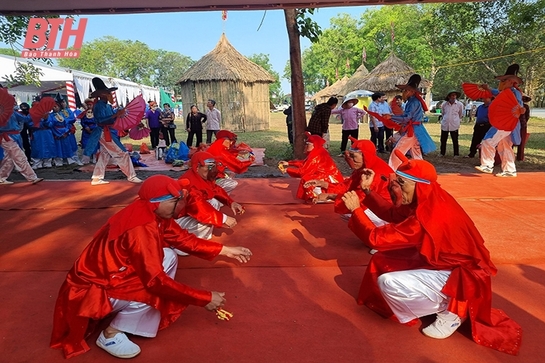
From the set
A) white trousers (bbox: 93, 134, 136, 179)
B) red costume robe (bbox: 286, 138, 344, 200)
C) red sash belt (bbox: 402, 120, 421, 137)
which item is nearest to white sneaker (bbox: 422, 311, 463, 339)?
red costume robe (bbox: 286, 138, 344, 200)

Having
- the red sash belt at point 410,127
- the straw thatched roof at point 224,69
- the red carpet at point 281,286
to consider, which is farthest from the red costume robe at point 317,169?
the straw thatched roof at point 224,69

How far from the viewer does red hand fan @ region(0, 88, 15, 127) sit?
643cm

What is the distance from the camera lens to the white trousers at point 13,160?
22.6ft

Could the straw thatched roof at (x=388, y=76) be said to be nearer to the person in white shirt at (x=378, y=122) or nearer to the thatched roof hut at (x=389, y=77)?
the thatched roof hut at (x=389, y=77)

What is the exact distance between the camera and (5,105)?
6.50 meters

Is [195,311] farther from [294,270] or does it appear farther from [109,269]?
[294,270]

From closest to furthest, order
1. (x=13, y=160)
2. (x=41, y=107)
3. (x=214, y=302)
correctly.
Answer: (x=214, y=302) → (x=13, y=160) → (x=41, y=107)

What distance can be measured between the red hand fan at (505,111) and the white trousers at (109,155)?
6.91 meters

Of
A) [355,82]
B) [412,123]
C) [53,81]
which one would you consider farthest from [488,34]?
[53,81]

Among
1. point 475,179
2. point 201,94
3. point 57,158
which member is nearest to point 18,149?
point 57,158

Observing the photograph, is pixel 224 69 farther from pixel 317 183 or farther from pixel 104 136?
pixel 317 183

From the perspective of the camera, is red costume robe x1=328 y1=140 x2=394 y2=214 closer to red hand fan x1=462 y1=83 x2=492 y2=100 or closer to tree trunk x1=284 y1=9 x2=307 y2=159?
red hand fan x1=462 y1=83 x2=492 y2=100

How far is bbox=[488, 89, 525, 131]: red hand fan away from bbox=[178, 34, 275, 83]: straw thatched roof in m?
13.1

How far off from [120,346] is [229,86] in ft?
55.4
